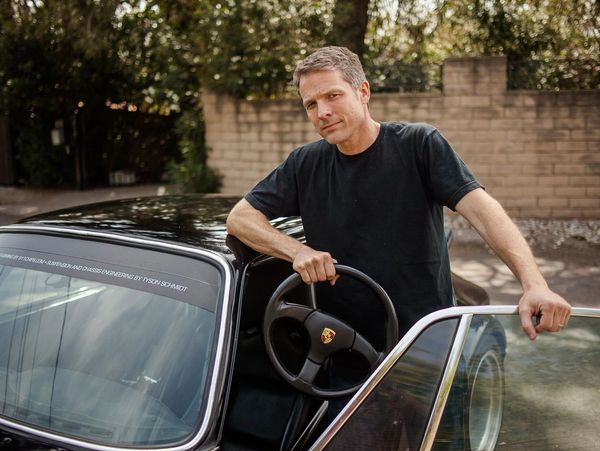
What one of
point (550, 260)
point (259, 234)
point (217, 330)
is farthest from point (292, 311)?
point (550, 260)

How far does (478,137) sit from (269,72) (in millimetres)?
3182

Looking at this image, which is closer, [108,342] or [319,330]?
[319,330]

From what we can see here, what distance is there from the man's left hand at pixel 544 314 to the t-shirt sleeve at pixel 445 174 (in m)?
0.58

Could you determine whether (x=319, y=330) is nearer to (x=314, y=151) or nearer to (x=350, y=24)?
(x=314, y=151)

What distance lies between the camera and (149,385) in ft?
6.92

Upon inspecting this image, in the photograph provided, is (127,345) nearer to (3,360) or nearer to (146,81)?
(3,360)

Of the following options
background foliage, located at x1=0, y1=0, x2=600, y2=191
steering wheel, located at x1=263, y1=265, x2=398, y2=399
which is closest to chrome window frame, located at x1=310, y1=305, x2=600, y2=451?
steering wheel, located at x1=263, y1=265, x2=398, y2=399

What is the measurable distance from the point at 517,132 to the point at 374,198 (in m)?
7.48

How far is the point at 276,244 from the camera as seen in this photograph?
7.72 ft

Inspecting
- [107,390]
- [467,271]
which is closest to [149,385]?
[107,390]

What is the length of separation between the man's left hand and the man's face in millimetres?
901

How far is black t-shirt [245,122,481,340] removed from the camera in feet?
7.64

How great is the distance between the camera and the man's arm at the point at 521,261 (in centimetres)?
173

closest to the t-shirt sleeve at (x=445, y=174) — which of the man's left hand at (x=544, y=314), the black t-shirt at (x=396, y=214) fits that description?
the black t-shirt at (x=396, y=214)
